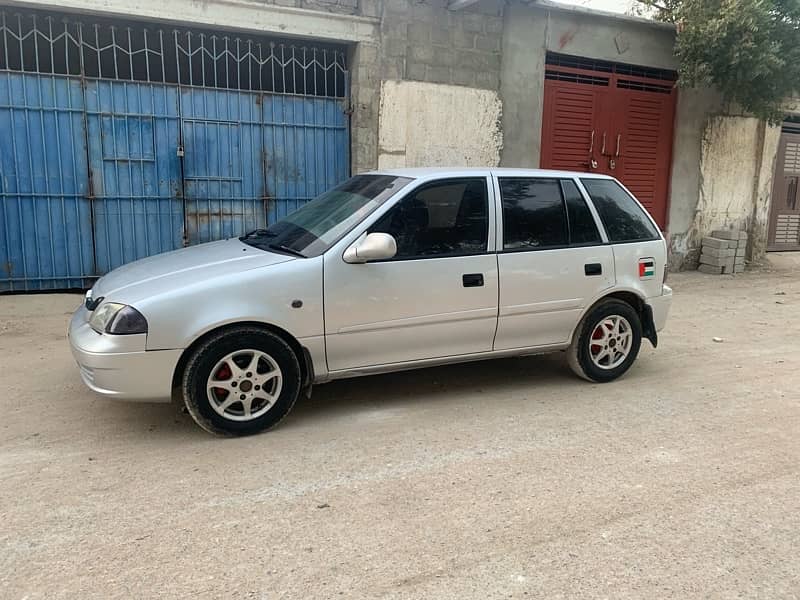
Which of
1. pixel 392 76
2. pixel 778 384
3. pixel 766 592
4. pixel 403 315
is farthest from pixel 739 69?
pixel 766 592

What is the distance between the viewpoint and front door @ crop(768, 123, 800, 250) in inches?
517

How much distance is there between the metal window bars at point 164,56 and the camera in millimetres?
7375

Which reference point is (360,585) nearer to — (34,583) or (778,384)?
(34,583)

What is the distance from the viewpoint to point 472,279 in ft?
14.9

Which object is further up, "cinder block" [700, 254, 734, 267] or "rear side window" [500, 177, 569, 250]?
"rear side window" [500, 177, 569, 250]

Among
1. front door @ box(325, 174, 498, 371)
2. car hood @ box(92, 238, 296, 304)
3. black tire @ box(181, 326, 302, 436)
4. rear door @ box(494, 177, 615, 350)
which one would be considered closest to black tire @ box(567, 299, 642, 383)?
rear door @ box(494, 177, 615, 350)

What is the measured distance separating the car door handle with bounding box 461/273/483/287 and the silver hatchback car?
0.04 feet

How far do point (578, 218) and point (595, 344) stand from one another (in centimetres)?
101

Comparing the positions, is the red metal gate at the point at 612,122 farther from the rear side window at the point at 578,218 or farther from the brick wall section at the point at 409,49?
the rear side window at the point at 578,218

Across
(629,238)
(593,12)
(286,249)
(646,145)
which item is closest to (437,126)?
(593,12)

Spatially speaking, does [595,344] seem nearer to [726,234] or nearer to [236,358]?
[236,358]

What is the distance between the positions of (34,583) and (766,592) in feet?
9.49

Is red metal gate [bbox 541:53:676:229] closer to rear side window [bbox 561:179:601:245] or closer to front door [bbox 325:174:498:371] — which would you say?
rear side window [bbox 561:179:601:245]

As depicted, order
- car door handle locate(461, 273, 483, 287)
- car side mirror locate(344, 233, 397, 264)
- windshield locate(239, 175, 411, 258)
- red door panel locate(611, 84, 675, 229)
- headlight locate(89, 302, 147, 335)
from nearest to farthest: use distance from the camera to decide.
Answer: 1. headlight locate(89, 302, 147, 335)
2. car side mirror locate(344, 233, 397, 264)
3. windshield locate(239, 175, 411, 258)
4. car door handle locate(461, 273, 483, 287)
5. red door panel locate(611, 84, 675, 229)
